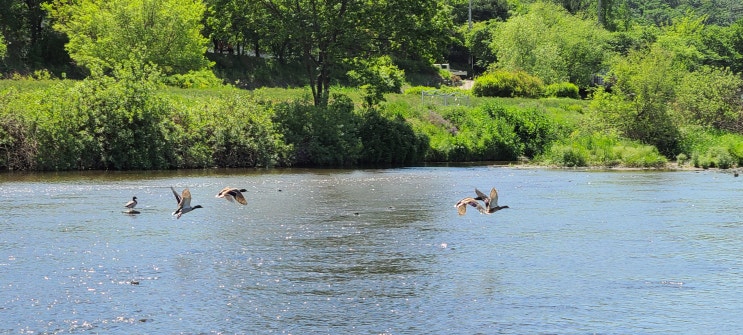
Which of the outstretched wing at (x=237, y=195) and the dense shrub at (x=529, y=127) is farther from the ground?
the dense shrub at (x=529, y=127)

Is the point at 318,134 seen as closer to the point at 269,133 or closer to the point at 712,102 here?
the point at 269,133

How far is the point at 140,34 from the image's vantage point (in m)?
61.1

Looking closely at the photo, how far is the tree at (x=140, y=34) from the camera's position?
60094 millimetres

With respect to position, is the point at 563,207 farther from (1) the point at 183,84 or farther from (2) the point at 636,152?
(1) the point at 183,84

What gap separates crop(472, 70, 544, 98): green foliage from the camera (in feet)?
239

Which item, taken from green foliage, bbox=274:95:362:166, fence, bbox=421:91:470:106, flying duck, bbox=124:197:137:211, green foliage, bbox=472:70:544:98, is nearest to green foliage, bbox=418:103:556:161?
fence, bbox=421:91:470:106

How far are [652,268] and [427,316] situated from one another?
6009mm

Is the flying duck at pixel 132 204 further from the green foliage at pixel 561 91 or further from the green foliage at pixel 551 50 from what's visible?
the green foliage at pixel 551 50

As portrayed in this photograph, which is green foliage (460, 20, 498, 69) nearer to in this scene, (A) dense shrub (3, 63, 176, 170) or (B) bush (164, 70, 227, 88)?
(B) bush (164, 70, 227, 88)

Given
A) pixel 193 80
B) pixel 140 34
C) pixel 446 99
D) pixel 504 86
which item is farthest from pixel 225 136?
pixel 504 86

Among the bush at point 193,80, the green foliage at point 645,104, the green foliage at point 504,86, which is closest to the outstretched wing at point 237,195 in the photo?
the green foliage at point 645,104

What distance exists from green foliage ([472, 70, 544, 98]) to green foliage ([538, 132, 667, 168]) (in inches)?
914

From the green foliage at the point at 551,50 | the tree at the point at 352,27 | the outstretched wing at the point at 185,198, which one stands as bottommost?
the outstretched wing at the point at 185,198

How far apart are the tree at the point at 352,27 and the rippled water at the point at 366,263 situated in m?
17.7
